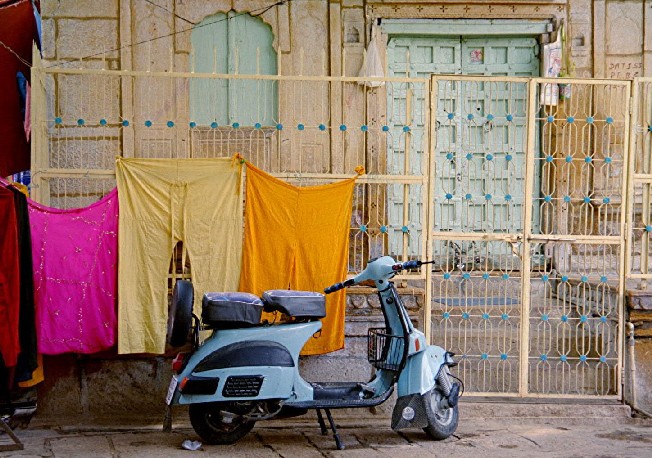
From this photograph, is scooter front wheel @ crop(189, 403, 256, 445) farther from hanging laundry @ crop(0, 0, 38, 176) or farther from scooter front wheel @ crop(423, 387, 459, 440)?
hanging laundry @ crop(0, 0, 38, 176)

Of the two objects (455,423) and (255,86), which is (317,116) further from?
(455,423)

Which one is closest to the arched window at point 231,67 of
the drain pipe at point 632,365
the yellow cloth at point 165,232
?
the yellow cloth at point 165,232

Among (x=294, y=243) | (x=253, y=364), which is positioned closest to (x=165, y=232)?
(x=294, y=243)

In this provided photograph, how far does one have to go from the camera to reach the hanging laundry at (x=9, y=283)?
5383mm

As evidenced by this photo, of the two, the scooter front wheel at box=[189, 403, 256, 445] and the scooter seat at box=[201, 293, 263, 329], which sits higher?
the scooter seat at box=[201, 293, 263, 329]

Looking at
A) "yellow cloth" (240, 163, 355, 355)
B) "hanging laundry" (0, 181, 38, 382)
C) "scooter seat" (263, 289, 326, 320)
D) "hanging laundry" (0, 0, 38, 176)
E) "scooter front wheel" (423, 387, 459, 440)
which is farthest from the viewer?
"hanging laundry" (0, 0, 38, 176)

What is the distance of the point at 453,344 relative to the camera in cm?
664

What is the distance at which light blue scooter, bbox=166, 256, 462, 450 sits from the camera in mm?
5004

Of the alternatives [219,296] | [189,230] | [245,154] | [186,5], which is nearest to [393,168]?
[245,154]

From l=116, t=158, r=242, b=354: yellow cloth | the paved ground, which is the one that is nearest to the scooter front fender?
the paved ground

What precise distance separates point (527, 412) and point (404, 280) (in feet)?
4.41

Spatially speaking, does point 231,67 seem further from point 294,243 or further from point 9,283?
point 9,283

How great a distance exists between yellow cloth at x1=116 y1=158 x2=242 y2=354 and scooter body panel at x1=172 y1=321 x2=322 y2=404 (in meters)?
0.91

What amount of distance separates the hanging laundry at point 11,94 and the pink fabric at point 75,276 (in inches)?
96.6
